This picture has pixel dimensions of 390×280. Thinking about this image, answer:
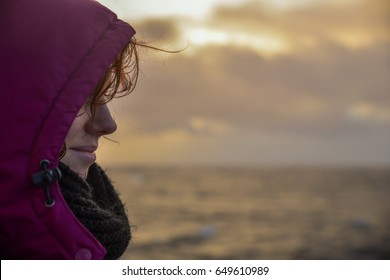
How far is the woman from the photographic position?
5.04 feet

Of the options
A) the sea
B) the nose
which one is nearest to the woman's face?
the nose

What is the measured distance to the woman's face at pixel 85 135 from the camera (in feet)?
→ 5.68

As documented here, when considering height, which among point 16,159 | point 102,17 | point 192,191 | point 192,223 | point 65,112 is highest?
point 192,191

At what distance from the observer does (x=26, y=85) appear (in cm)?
154

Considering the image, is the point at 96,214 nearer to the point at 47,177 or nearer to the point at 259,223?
the point at 47,177

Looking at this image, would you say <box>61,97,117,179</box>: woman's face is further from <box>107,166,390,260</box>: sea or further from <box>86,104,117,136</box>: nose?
<box>107,166,390,260</box>: sea

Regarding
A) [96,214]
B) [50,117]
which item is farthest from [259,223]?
[50,117]

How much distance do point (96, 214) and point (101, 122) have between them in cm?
32

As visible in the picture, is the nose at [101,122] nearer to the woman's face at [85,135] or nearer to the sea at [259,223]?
the woman's face at [85,135]

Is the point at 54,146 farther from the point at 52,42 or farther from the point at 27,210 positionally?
the point at 52,42

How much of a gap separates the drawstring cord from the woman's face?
186 mm

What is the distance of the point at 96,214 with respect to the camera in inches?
69.8

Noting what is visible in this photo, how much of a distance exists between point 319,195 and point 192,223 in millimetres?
22717
